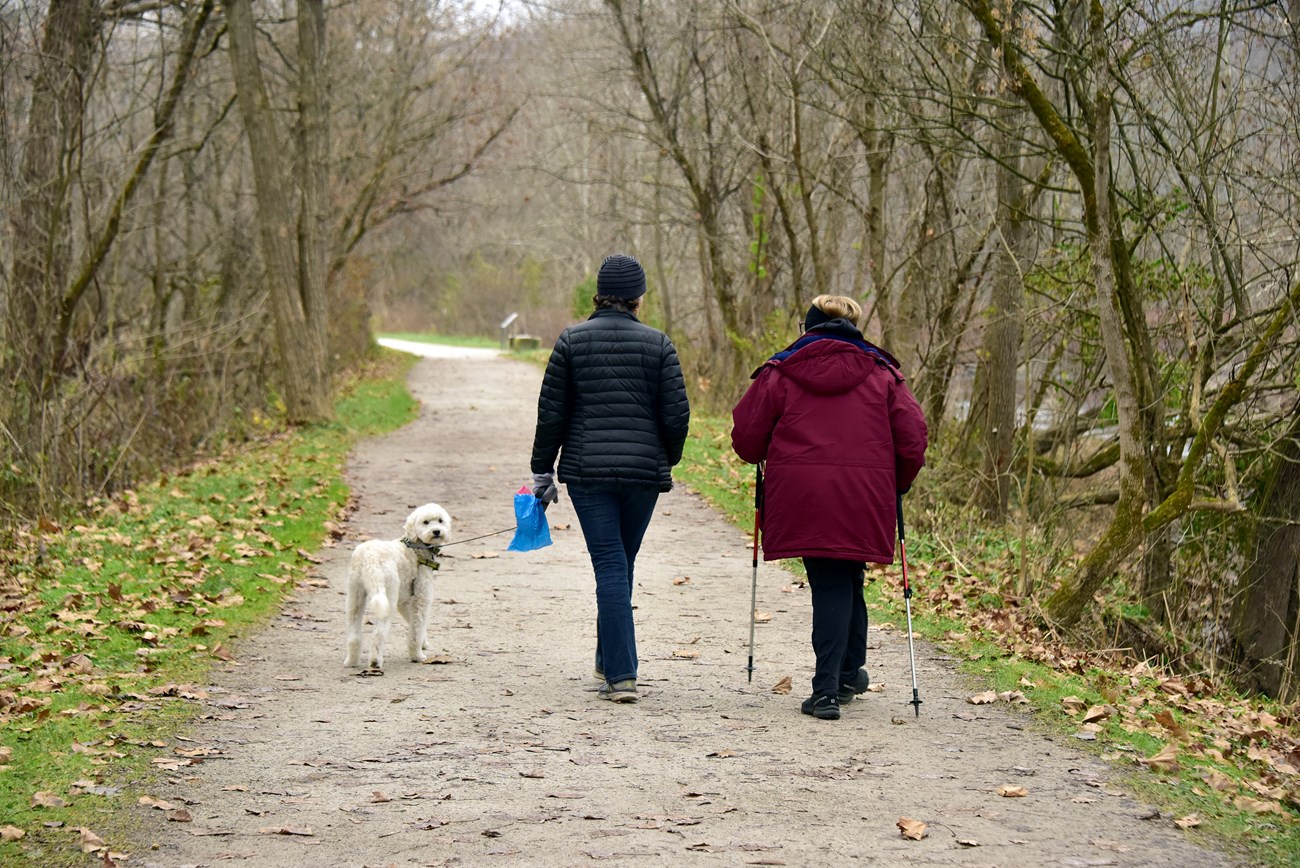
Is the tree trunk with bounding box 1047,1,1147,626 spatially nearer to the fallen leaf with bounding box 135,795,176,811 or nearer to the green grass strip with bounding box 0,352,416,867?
the green grass strip with bounding box 0,352,416,867

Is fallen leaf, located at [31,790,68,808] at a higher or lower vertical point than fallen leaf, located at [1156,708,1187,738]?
lower

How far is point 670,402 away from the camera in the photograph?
23.0 ft

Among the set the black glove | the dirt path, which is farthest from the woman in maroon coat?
the black glove

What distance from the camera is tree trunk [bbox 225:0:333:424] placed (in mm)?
18609

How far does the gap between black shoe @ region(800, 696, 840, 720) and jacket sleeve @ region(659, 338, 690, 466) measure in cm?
140

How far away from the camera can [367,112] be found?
2855 cm

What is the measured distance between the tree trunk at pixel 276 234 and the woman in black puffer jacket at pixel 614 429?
1326cm

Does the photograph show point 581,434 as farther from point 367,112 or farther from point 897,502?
point 367,112

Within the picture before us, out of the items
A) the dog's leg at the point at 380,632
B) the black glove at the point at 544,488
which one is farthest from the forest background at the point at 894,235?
the dog's leg at the point at 380,632

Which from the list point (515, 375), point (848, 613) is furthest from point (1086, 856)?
point (515, 375)

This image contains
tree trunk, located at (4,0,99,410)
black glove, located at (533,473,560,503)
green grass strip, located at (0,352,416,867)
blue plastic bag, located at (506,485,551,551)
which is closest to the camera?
green grass strip, located at (0,352,416,867)

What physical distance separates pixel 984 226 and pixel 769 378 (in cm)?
760

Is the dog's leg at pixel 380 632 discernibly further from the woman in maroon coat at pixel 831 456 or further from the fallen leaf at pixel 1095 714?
the fallen leaf at pixel 1095 714

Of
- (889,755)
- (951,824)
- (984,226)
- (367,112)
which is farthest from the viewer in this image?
(367,112)
